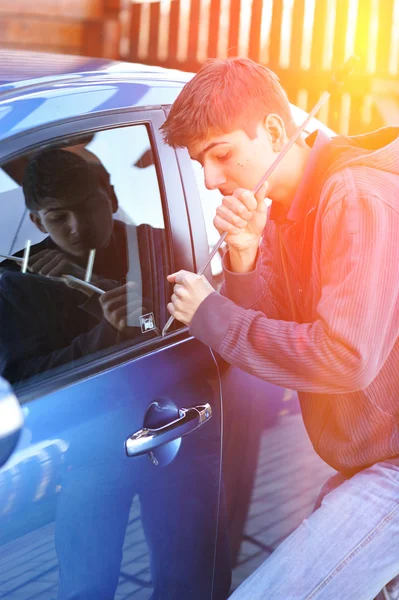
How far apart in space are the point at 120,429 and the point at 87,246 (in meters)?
0.55

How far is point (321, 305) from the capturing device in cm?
162

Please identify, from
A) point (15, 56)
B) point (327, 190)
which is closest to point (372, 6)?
point (15, 56)

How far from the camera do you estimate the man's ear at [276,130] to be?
179cm

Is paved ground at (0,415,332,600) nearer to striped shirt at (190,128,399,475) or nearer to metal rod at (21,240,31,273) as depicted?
striped shirt at (190,128,399,475)

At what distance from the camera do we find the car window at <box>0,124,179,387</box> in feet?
6.51

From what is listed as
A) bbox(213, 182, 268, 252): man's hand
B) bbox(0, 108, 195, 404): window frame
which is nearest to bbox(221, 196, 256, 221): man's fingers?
bbox(213, 182, 268, 252): man's hand

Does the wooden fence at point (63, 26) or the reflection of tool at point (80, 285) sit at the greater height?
the wooden fence at point (63, 26)

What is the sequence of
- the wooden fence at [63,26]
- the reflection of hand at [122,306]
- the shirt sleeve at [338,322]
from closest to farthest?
1. the shirt sleeve at [338,322]
2. the reflection of hand at [122,306]
3. the wooden fence at [63,26]

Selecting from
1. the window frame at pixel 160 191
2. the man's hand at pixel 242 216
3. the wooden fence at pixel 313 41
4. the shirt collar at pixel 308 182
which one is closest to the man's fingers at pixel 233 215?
the man's hand at pixel 242 216

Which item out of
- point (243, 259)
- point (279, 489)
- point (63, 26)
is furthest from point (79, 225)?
point (63, 26)

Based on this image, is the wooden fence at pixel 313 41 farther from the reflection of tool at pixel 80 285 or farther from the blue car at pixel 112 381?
the reflection of tool at pixel 80 285

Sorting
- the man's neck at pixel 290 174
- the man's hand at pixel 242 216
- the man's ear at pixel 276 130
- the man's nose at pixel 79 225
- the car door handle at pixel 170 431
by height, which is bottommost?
the car door handle at pixel 170 431

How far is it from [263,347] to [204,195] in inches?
24.5

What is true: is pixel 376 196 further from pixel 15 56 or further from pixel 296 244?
pixel 15 56
